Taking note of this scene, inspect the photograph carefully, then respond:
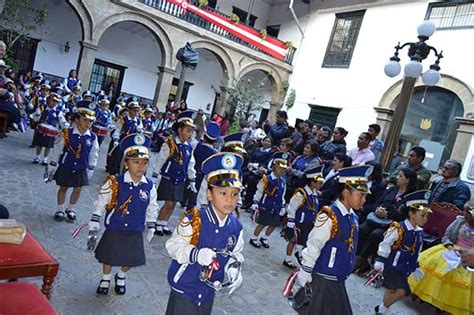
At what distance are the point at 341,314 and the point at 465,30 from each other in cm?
1360

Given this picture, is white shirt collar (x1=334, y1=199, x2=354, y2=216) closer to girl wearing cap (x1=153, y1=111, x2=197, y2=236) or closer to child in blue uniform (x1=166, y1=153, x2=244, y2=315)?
child in blue uniform (x1=166, y1=153, x2=244, y2=315)

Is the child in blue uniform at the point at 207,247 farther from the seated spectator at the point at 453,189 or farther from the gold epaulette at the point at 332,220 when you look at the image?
the seated spectator at the point at 453,189

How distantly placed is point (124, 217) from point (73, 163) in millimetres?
2179

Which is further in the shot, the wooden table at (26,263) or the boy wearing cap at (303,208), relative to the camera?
the boy wearing cap at (303,208)

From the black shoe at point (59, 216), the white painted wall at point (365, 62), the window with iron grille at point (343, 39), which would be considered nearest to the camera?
the black shoe at point (59, 216)

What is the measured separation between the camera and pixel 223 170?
2.86m

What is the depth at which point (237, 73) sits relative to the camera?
19.5 m

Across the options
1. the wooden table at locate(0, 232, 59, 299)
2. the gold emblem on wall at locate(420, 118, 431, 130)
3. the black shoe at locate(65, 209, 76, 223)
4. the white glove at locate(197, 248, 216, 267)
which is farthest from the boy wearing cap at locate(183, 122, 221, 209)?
the gold emblem on wall at locate(420, 118, 431, 130)

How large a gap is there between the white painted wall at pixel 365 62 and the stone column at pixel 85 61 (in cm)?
1030

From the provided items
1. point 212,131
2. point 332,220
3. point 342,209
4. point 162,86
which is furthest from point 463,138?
point 162,86

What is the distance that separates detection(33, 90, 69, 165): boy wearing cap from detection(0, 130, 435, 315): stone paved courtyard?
2.61 ft

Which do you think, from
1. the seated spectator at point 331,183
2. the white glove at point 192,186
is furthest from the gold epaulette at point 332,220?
the white glove at point 192,186

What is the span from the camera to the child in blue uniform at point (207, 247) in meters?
2.64

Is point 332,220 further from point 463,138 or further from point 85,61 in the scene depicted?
point 85,61
